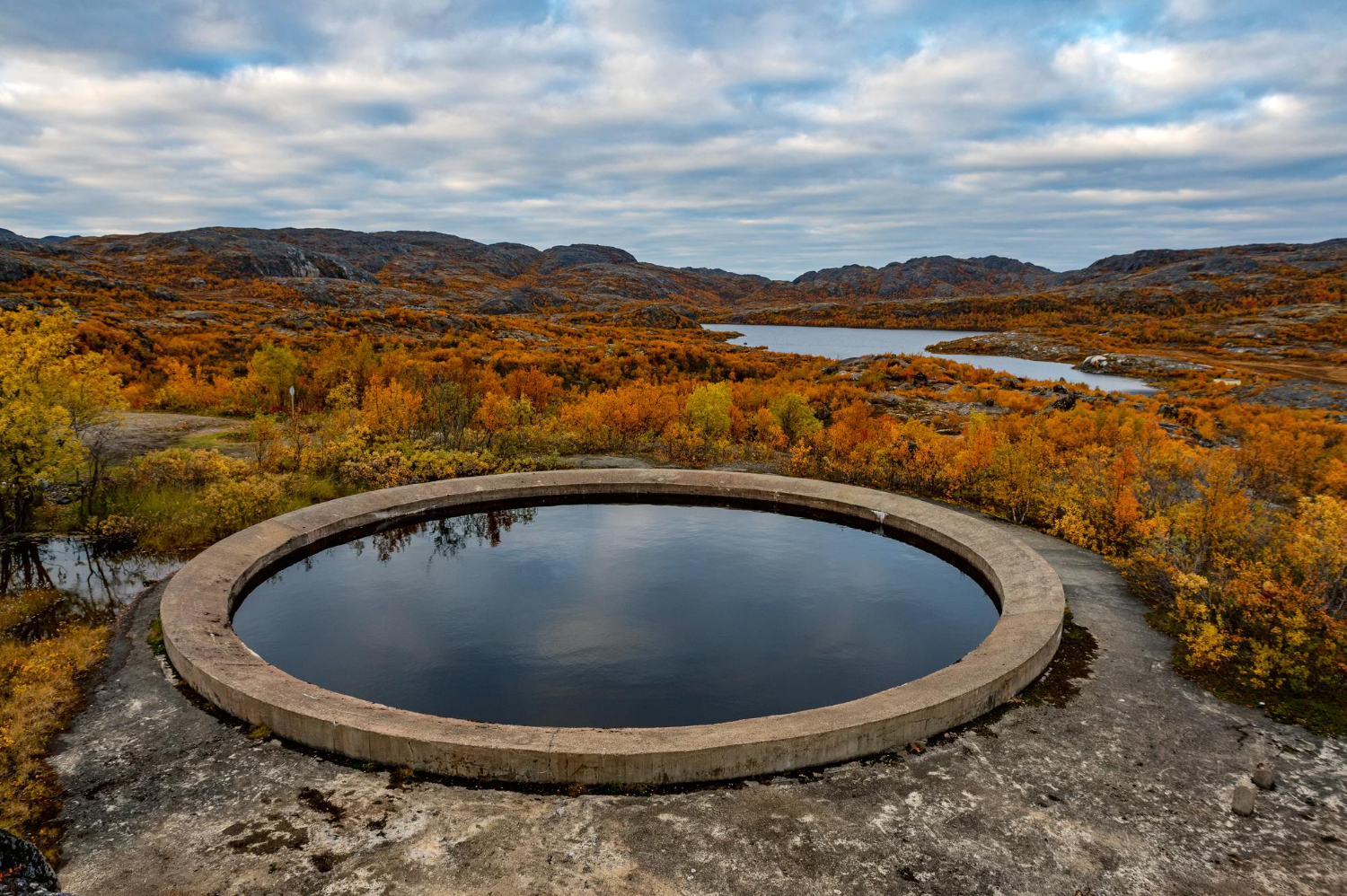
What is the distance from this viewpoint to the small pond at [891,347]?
71.2 metres

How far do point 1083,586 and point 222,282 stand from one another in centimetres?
10952

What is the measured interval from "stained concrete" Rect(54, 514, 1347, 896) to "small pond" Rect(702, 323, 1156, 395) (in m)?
57.5

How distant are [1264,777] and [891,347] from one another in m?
108

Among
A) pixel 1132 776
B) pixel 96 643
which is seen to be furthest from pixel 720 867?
pixel 96 643

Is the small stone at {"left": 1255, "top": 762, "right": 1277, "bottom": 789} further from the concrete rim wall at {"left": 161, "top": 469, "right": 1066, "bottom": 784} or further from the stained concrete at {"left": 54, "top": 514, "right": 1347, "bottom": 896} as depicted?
the concrete rim wall at {"left": 161, "top": 469, "right": 1066, "bottom": 784}

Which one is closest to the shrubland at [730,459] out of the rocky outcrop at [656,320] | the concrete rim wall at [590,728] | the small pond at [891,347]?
the concrete rim wall at [590,728]

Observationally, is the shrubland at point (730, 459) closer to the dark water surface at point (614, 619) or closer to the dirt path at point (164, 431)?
the dirt path at point (164, 431)

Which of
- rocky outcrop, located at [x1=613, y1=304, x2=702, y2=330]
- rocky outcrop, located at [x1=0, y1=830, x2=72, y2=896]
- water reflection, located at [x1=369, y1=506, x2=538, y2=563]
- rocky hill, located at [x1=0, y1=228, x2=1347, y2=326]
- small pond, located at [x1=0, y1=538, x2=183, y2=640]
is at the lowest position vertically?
water reflection, located at [x1=369, y1=506, x2=538, y2=563]

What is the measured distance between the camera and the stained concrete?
670 cm

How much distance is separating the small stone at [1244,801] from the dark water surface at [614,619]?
14.1 ft

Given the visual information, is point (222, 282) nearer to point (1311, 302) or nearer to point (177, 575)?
point (177, 575)

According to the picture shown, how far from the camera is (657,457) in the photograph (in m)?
26.8

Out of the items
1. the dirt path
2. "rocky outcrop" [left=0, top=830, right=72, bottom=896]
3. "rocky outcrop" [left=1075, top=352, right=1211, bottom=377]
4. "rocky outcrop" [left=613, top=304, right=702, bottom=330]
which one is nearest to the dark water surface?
"rocky outcrop" [left=0, top=830, right=72, bottom=896]

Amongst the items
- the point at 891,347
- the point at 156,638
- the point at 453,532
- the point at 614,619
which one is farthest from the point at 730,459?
the point at 891,347
